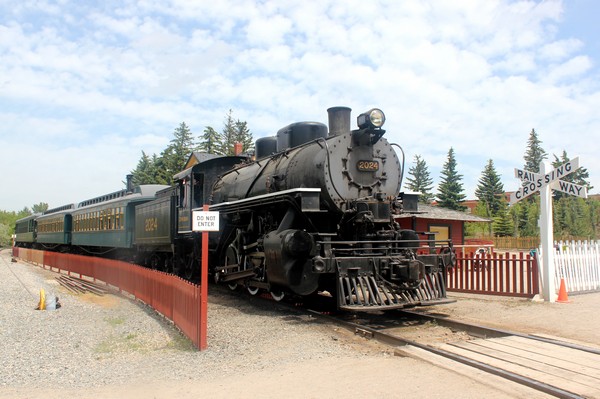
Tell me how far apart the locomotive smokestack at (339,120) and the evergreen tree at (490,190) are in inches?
2444

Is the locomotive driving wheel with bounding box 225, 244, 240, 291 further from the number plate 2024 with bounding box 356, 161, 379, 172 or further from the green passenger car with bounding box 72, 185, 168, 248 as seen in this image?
the green passenger car with bounding box 72, 185, 168, 248

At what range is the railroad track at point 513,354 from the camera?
185 inches

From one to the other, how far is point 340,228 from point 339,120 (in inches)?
86.9

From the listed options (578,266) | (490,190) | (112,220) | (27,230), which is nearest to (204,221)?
(578,266)

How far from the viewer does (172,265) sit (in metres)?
15.0

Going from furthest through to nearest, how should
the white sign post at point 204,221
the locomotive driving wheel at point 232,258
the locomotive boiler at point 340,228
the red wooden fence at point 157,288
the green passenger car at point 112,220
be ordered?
1. the green passenger car at point 112,220
2. the locomotive driving wheel at point 232,258
3. the locomotive boiler at point 340,228
4. the red wooden fence at point 157,288
5. the white sign post at point 204,221

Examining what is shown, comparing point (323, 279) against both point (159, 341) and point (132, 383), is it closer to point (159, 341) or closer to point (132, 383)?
point (159, 341)

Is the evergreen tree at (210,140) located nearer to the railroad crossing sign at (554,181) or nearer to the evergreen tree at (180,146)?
the evergreen tree at (180,146)

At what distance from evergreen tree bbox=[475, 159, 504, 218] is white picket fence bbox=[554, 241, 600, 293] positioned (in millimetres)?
57475

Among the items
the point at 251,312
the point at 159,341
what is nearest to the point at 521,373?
the point at 159,341

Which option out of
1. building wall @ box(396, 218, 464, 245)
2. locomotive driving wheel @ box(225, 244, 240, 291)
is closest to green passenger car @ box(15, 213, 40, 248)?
building wall @ box(396, 218, 464, 245)

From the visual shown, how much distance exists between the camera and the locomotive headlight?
868 cm

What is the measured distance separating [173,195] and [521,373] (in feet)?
35.9

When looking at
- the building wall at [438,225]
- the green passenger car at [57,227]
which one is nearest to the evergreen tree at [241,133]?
the green passenger car at [57,227]
